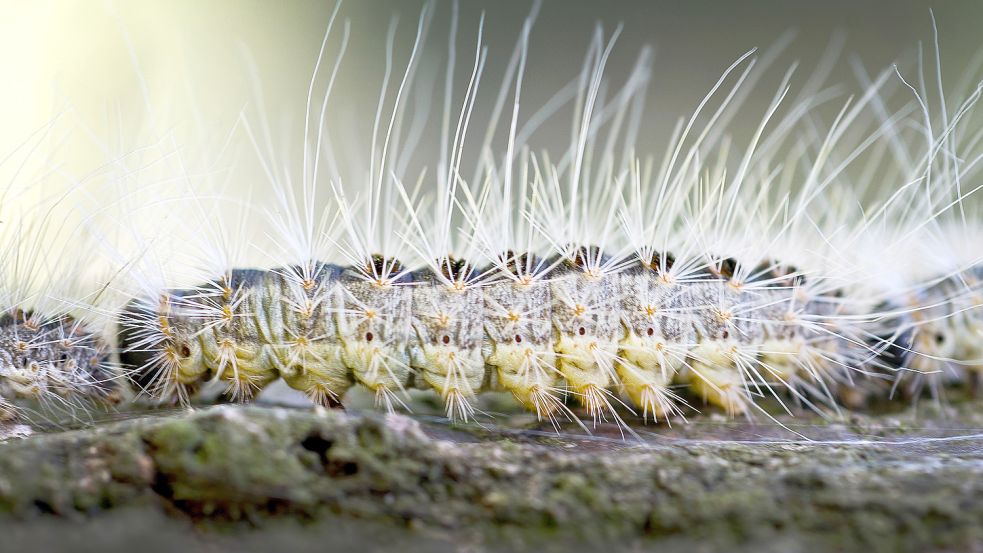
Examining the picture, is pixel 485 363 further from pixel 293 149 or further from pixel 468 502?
pixel 293 149

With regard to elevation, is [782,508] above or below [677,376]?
below

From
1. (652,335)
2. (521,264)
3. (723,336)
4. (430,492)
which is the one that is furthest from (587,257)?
(430,492)

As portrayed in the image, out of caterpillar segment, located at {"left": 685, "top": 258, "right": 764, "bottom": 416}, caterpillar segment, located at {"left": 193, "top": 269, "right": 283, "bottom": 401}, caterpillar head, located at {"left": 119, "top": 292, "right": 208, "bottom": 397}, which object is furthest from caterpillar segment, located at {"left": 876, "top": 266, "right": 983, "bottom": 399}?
caterpillar head, located at {"left": 119, "top": 292, "right": 208, "bottom": 397}

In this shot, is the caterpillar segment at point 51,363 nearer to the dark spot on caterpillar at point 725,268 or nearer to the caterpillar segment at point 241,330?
the caterpillar segment at point 241,330

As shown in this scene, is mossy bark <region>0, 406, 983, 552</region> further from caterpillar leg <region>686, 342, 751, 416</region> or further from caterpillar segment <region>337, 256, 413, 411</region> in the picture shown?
caterpillar leg <region>686, 342, 751, 416</region>

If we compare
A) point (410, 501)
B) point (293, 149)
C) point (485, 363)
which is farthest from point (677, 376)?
point (293, 149)

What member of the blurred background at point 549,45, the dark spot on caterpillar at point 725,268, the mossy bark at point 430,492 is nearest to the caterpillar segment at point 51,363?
the mossy bark at point 430,492
